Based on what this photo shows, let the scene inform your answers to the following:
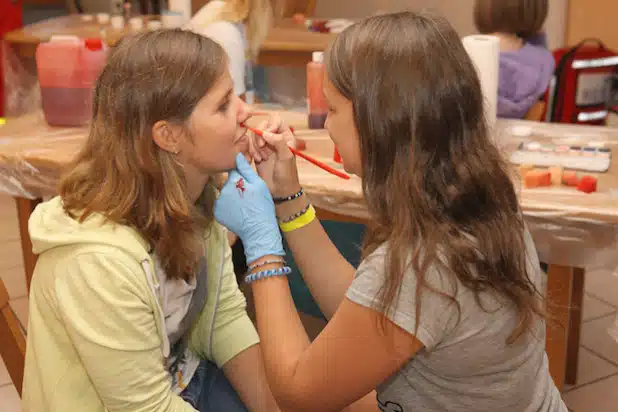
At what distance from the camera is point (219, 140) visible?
1.23 meters

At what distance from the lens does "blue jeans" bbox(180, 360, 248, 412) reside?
4.44 ft

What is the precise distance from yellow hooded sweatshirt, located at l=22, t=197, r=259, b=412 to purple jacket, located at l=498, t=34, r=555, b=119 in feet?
4.59

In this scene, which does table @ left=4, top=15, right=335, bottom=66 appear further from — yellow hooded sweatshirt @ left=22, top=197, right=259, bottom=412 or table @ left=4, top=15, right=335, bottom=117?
yellow hooded sweatshirt @ left=22, top=197, right=259, bottom=412

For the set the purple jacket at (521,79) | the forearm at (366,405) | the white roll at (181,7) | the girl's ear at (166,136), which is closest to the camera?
the girl's ear at (166,136)

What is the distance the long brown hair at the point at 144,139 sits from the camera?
1136 mm

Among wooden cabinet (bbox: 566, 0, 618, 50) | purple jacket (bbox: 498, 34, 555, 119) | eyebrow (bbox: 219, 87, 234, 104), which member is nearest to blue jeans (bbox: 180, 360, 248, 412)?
eyebrow (bbox: 219, 87, 234, 104)

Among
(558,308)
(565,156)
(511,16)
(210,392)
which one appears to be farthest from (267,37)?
(210,392)

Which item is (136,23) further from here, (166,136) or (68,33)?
(166,136)

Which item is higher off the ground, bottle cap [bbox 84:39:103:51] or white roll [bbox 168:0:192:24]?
white roll [bbox 168:0:192:24]

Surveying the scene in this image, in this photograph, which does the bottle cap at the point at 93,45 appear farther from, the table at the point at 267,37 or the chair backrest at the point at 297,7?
the chair backrest at the point at 297,7

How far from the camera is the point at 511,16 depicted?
2318mm

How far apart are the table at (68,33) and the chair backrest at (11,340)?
172 cm

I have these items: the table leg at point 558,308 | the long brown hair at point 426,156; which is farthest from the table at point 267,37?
the long brown hair at point 426,156

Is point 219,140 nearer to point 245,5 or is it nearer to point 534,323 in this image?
point 534,323
